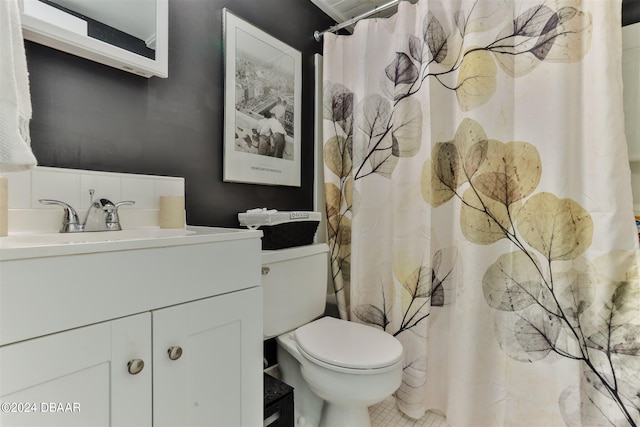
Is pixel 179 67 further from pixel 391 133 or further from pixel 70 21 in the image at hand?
pixel 391 133

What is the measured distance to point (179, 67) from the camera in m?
1.24

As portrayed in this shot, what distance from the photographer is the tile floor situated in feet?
4.73

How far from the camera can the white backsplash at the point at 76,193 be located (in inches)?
34.5

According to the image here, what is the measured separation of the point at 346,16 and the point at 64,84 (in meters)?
1.64

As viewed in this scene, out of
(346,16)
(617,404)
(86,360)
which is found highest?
(346,16)

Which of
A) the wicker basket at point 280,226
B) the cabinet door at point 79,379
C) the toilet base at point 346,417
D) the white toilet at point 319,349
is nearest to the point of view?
the cabinet door at point 79,379

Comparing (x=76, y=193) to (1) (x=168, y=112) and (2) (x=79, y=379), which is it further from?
(2) (x=79, y=379)

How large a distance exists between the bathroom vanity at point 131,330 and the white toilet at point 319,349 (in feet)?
1.00

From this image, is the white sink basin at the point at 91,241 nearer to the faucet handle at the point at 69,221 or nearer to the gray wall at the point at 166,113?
the faucet handle at the point at 69,221

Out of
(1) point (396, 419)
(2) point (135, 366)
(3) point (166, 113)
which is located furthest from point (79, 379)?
(1) point (396, 419)

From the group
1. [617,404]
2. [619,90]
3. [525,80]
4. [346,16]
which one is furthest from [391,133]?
[617,404]

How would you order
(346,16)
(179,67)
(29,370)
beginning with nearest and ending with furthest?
(29,370)
(179,67)
(346,16)

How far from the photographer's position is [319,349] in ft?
3.95

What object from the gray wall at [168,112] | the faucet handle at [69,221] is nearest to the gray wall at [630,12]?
the gray wall at [168,112]
